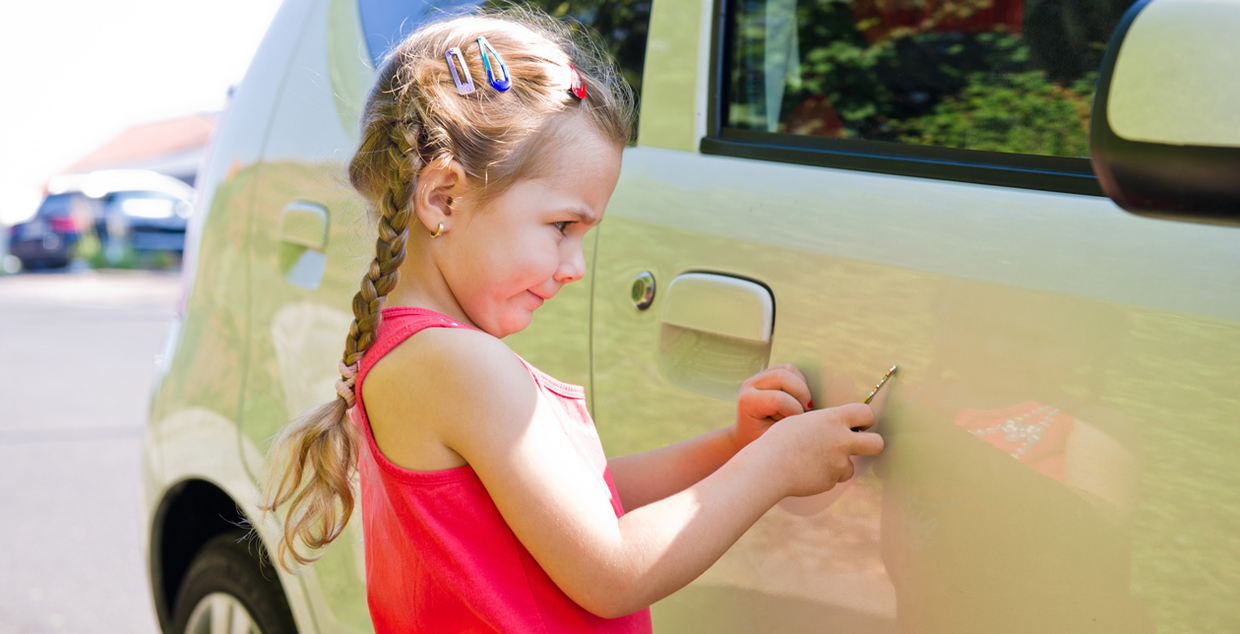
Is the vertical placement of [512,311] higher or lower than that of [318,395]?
higher

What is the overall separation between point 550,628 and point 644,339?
436 millimetres

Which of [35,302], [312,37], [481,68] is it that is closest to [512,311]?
[481,68]

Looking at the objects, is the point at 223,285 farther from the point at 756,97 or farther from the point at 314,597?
the point at 756,97

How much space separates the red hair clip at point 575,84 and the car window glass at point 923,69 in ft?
1.37

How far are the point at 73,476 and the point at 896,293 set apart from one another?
4953 mm

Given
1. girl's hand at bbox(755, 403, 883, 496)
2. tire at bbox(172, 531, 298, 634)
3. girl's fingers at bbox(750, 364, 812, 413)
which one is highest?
girl's fingers at bbox(750, 364, 812, 413)

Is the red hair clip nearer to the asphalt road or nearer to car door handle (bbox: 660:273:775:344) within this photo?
car door handle (bbox: 660:273:775:344)

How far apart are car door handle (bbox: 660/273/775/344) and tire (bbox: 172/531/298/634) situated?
1055mm

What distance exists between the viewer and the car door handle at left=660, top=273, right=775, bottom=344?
1.28 m

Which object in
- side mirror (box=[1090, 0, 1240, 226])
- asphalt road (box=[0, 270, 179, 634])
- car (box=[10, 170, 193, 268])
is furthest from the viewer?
car (box=[10, 170, 193, 268])

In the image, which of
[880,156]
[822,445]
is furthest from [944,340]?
[880,156]

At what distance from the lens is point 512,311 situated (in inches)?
46.4

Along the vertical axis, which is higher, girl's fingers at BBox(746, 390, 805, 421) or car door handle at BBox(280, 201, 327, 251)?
girl's fingers at BBox(746, 390, 805, 421)

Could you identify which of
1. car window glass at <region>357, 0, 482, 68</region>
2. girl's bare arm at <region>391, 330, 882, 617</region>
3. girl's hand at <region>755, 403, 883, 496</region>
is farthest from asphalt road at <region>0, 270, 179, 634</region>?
girl's hand at <region>755, 403, 883, 496</region>
